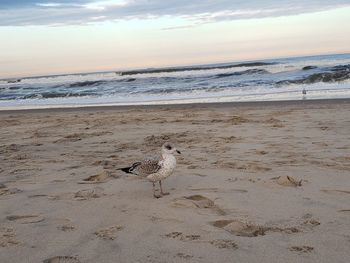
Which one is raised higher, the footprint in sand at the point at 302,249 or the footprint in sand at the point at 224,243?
the footprint in sand at the point at 224,243

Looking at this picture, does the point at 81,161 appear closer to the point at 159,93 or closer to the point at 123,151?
the point at 123,151

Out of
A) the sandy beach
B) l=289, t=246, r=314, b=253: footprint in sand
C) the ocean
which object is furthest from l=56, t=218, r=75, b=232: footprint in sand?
the ocean

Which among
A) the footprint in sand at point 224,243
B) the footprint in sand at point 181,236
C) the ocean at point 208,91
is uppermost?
the footprint in sand at point 224,243

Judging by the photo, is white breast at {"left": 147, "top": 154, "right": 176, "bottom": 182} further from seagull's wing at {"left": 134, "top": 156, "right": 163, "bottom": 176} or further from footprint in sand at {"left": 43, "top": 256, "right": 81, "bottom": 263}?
footprint in sand at {"left": 43, "top": 256, "right": 81, "bottom": 263}

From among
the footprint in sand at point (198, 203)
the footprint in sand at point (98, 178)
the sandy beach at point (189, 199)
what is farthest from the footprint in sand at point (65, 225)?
the footprint in sand at point (98, 178)

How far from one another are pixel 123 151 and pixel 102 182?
2046 mm

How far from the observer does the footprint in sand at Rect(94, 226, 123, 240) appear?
3.66 metres

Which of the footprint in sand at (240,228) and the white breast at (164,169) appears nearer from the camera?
the footprint in sand at (240,228)

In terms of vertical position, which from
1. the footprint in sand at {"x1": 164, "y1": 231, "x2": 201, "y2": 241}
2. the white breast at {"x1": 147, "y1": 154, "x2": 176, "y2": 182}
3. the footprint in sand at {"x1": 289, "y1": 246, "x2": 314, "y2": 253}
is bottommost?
the footprint in sand at {"x1": 289, "y1": 246, "x2": 314, "y2": 253}

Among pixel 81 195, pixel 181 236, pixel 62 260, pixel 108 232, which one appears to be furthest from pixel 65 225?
pixel 181 236

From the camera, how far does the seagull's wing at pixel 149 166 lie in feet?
15.8

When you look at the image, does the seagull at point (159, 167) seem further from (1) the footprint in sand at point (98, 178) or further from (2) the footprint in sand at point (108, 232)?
(2) the footprint in sand at point (108, 232)

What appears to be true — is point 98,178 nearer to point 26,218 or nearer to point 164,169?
point 164,169

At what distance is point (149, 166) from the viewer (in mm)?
4836
